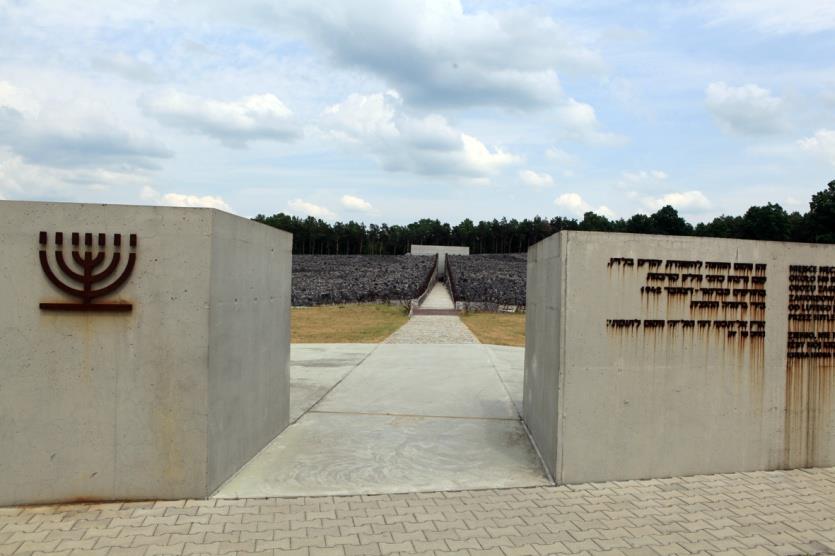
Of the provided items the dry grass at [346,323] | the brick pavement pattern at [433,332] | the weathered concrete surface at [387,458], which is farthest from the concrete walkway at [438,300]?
the weathered concrete surface at [387,458]

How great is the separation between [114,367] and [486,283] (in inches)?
1590

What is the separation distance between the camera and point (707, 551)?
15.8 ft

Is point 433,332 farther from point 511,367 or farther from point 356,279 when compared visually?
point 356,279

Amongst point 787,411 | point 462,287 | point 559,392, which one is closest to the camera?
point 559,392

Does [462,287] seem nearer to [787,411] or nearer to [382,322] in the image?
[382,322]

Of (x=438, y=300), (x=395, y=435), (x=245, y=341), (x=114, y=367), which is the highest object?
(x=245, y=341)

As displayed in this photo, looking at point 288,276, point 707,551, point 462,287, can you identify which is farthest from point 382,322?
point 707,551

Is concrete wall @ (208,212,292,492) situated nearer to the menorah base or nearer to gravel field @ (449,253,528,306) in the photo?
the menorah base

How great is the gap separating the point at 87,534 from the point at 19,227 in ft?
9.23

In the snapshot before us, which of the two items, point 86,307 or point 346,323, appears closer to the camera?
point 86,307

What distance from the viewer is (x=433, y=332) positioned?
2284 cm

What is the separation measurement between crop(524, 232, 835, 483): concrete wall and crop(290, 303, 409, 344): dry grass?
45.2ft

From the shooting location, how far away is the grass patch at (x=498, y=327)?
2120 cm

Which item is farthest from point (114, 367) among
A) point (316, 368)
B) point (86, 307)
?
point (316, 368)
